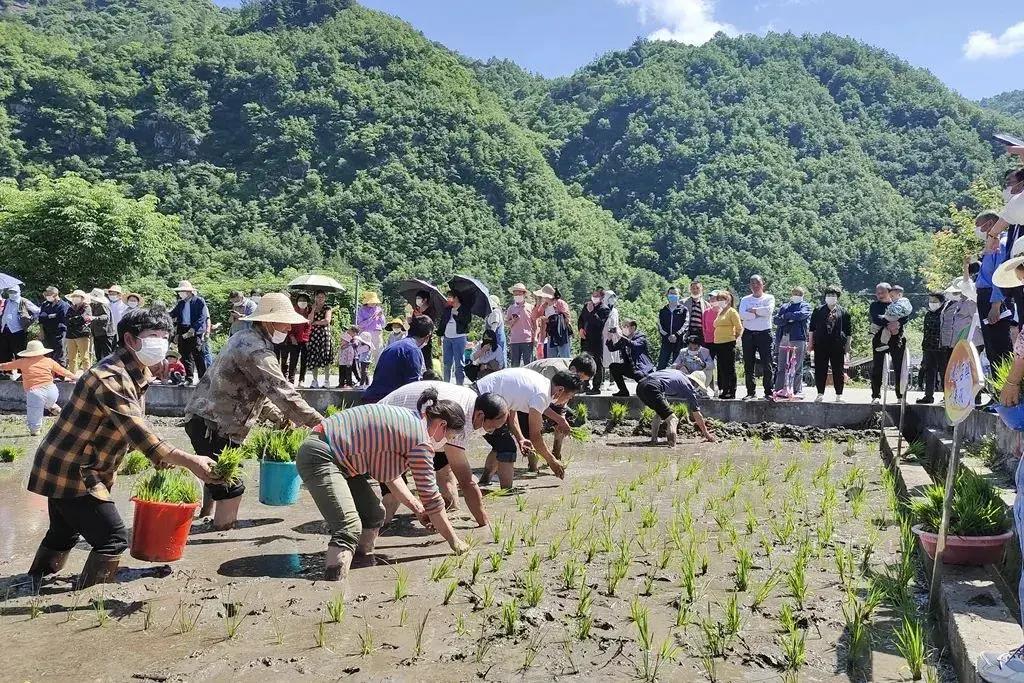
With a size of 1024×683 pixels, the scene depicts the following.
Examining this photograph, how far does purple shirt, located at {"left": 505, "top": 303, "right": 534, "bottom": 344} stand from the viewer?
13.0 m

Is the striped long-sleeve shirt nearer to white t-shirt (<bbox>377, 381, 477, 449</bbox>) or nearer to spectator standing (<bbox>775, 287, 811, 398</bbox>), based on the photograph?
white t-shirt (<bbox>377, 381, 477, 449</bbox>)

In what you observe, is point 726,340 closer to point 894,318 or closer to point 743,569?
point 894,318

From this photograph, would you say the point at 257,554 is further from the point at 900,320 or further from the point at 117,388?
the point at 900,320

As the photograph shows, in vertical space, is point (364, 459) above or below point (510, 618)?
above

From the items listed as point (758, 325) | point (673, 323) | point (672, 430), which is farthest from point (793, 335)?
point (672, 430)

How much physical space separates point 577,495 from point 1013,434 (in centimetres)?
326

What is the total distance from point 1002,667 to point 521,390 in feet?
14.8

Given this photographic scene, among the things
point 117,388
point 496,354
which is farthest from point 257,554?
point 496,354

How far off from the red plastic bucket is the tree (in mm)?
25781

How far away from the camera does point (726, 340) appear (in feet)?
39.6

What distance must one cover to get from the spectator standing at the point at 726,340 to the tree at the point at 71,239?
74.1 ft

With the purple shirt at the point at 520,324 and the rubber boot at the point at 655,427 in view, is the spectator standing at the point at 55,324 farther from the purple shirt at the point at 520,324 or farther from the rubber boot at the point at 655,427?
the rubber boot at the point at 655,427

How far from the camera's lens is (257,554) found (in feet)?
18.3

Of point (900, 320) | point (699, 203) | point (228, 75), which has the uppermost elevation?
point (228, 75)
